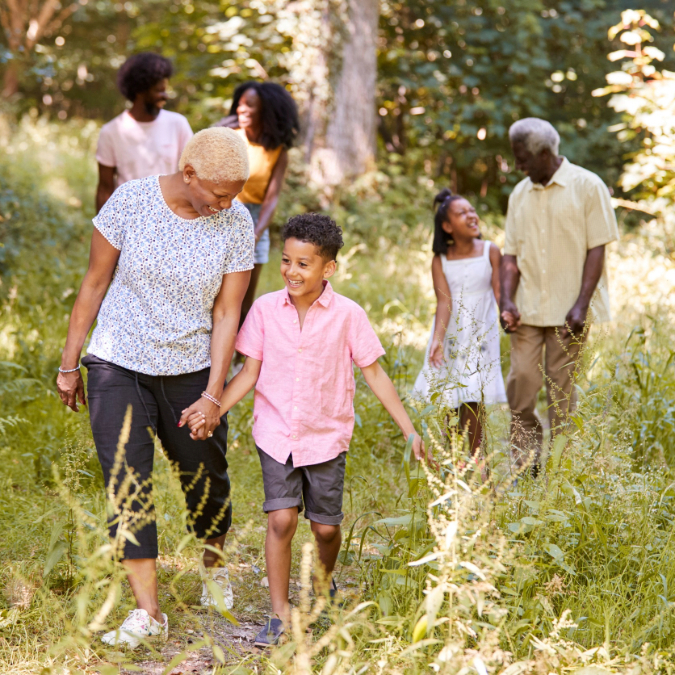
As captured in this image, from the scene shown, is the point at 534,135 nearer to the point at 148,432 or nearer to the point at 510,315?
Result: the point at 510,315

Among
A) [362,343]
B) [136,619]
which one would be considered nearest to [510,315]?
[362,343]

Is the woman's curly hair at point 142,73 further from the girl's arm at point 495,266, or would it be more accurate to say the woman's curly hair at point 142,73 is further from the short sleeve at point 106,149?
the girl's arm at point 495,266

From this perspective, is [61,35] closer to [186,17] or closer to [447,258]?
[186,17]

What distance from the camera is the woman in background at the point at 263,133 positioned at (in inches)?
217

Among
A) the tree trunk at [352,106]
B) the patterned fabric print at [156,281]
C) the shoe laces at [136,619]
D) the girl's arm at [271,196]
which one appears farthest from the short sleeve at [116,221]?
the tree trunk at [352,106]

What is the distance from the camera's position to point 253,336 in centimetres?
324

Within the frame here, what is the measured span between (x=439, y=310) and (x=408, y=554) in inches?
79.3

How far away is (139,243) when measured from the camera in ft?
9.96

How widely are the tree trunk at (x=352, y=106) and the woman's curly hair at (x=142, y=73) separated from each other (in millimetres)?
6126

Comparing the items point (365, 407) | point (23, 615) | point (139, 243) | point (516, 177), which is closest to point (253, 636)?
point (23, 615)

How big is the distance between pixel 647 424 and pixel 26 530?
342 centimetres

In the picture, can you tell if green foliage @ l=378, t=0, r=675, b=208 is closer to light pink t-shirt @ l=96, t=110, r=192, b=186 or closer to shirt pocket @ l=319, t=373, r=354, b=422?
light pink t-shirt @ l=96, t=110, r=192, b=186

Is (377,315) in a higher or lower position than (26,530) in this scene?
higher

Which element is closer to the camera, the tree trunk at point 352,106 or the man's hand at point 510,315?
the man's hand at point 510,315
